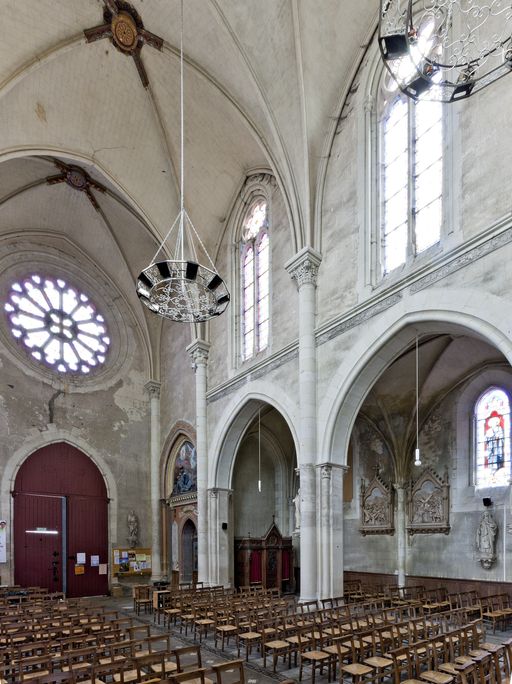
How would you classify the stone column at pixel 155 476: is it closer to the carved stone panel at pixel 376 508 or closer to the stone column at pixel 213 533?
the stone column at pixel 213 533

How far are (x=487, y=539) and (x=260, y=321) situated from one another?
915 cm

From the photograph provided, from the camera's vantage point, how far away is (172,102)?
17.5m

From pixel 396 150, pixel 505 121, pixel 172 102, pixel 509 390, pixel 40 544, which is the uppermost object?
pixel 172 102

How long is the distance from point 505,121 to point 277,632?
32.8 feet

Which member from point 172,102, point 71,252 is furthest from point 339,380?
point 71,252

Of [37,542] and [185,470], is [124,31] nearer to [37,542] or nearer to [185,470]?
[185,470]

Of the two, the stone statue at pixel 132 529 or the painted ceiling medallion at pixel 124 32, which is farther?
the stone statue at pixel 132 529

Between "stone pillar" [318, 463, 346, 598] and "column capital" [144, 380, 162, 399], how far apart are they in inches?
493

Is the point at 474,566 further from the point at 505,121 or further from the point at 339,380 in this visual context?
the point at 505,121

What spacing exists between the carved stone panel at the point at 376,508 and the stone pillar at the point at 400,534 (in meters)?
0.27

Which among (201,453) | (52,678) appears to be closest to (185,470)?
(201,453)

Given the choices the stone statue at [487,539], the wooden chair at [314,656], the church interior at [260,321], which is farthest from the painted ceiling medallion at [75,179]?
the wooden chair at [314,656]

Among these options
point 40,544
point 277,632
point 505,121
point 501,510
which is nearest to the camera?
point 277,632

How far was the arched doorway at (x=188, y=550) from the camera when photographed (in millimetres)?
21344
